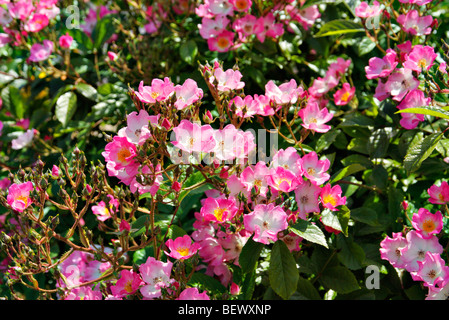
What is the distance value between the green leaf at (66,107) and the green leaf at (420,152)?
115 centimetres

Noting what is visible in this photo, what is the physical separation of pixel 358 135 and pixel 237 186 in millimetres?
544

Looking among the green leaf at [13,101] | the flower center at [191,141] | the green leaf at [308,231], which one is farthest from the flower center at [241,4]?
the green leaf at [13,101]

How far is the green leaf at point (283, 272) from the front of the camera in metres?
1.15

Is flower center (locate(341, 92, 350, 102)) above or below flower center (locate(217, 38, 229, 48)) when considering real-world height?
below

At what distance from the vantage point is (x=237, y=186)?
1185 mm

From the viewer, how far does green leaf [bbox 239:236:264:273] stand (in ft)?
3.86

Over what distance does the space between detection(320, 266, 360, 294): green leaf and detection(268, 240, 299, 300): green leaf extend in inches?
7.8

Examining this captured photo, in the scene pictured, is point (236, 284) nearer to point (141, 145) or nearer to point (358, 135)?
point (141, 145)

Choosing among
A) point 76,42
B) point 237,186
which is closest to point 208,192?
point 237,186

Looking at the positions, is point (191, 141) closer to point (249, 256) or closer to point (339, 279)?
point (249, 256)

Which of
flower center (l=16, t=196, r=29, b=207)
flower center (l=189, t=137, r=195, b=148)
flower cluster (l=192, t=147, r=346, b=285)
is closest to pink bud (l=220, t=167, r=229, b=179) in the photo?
flower cluster (l=192, t=147, r=346, b=285)

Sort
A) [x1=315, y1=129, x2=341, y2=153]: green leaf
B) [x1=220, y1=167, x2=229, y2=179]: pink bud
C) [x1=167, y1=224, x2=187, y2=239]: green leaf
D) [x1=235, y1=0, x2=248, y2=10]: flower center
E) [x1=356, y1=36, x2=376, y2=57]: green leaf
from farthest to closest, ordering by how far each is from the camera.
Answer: [x1=356, y1=36, x2=376, y2=57]: green leaf → [x1=235, y1=0, x2=248, y2=10]: flower center → [x1=315, y1=129, x2=341, y2=153]: green leaf → [x1=167, y1=224, x2=187, y2=239]: green leaf → [x1=220, y1=167, x2=229, y2=179]: pink bud

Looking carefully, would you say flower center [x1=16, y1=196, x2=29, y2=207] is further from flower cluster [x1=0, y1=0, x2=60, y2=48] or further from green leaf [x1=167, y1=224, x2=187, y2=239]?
flower cluster [x1=0, y1=0, x2=60, y2=48]

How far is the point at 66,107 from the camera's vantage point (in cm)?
180
